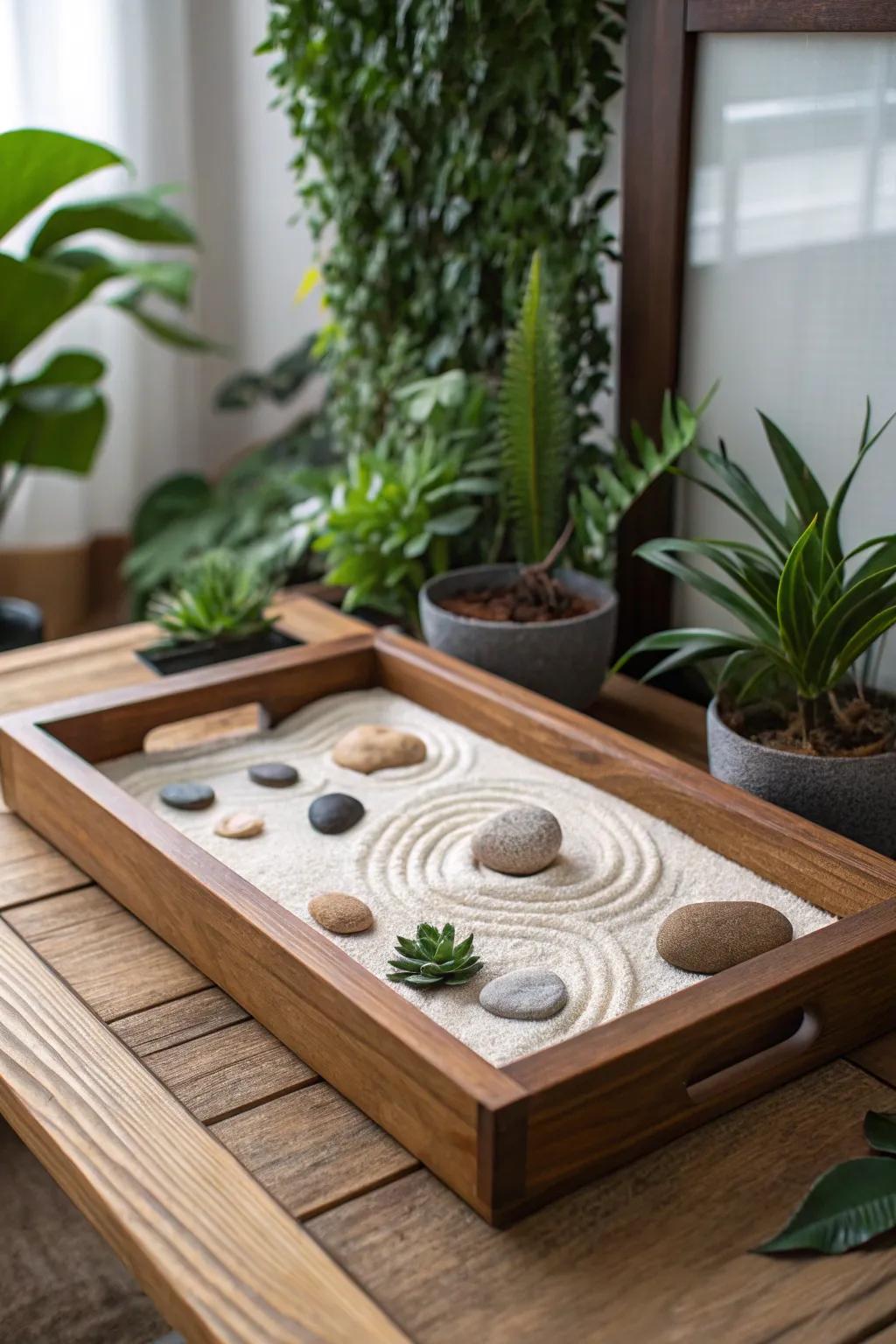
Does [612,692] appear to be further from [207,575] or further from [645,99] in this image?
[645,99]

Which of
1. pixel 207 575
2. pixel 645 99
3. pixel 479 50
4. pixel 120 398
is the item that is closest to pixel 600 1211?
pixel 207 575

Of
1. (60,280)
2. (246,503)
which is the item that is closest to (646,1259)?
(60,280)

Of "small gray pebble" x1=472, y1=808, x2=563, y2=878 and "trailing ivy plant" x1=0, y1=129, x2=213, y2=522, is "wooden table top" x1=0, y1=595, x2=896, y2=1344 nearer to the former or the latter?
"small gray pebble" x1=472, y1=808, x2=563, y2=878

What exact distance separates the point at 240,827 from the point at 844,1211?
628 millimetres

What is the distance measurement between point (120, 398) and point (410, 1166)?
2197 millimetres

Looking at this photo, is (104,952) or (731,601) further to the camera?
(731,601)

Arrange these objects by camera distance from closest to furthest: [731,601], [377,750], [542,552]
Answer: [731,601], [377,750], [542,552]

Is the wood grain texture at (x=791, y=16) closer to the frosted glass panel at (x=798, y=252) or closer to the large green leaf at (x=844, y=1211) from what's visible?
the frosted glass panel at (x=798, y=252)

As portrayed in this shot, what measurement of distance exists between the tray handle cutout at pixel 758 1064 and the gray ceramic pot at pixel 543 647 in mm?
606

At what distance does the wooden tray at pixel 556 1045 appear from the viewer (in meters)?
0.84

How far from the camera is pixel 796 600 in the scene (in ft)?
3.91

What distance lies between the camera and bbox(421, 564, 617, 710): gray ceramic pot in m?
1.52

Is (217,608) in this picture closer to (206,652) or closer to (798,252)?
(206,652)

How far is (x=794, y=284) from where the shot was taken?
144cm
